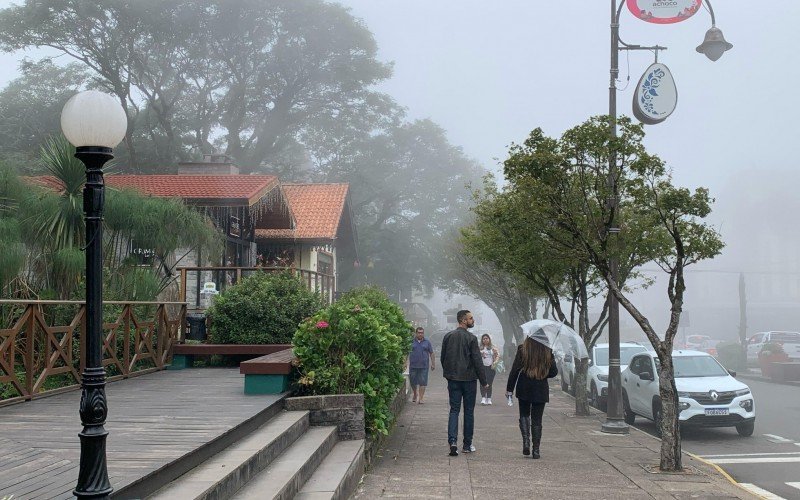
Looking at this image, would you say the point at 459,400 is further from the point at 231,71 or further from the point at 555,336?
the point at 231,71

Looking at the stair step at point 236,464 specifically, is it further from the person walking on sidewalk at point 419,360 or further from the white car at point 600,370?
the white car at point 600,370

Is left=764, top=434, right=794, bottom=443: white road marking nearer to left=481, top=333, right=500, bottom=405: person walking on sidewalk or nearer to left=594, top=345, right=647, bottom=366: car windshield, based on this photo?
left=594, top=345, right=647, bottom=366: car windshield

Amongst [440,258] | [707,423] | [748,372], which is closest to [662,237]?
[707,423]

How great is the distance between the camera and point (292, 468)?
6906 mm

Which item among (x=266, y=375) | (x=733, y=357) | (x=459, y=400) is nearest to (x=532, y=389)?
(x=459, y=400)

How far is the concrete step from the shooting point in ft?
22.4

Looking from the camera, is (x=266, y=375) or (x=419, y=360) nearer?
(x=266, y=375)

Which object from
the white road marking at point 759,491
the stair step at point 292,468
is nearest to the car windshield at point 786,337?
the white road marking at point 759,491

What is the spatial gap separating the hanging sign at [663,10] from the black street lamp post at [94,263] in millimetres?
11194

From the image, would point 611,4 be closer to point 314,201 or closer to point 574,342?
point 574,342

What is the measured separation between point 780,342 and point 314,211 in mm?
19691

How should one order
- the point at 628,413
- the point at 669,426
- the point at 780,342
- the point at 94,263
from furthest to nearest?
the point at 780,342 < the point at 628,413 < the point at 669,426 < the point at 94,263

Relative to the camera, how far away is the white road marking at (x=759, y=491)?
31.6 feet

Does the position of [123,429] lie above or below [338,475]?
above
